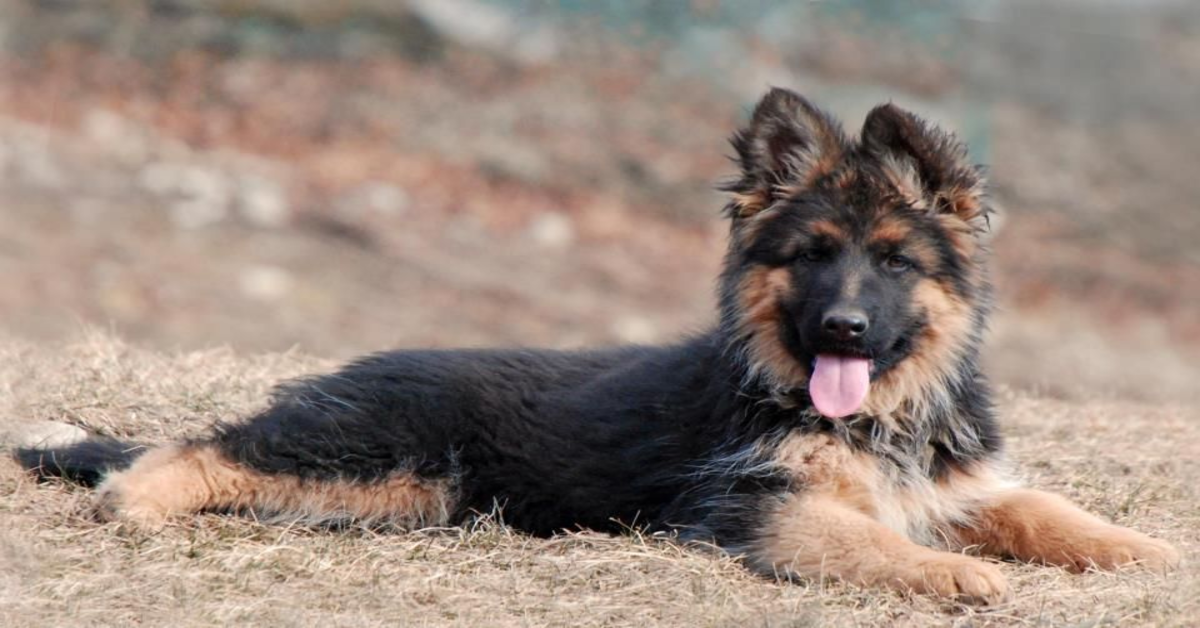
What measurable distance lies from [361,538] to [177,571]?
89cm

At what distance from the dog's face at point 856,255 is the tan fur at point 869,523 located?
251mm

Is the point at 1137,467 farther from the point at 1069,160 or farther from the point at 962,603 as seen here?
the point at 1069,160

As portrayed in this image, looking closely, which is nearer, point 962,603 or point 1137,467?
point 962,603

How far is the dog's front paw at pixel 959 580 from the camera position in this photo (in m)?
5.25

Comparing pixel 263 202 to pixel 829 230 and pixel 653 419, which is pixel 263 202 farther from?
pixel 829 230

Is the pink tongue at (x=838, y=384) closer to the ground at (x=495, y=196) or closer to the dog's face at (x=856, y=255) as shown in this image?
the dog's face at (x=856, y=255)

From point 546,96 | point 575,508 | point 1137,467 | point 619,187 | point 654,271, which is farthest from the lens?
point 546,96

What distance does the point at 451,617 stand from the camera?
5.24 meters

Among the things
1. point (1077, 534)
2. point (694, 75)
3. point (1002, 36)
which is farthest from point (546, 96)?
point (1077, 534)

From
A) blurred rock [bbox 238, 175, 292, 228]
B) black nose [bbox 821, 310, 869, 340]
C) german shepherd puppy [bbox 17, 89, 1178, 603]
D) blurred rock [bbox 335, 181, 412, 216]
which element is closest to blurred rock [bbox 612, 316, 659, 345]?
blurred rock [bbox 335, 181, 412, 216]

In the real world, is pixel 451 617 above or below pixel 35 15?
below

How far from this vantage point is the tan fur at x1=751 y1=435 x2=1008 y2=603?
5352 mm

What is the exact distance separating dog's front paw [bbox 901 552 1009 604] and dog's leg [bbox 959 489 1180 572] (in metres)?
0.70

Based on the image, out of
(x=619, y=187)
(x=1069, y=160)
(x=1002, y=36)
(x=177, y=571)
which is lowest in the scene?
(x=177, y=571)
